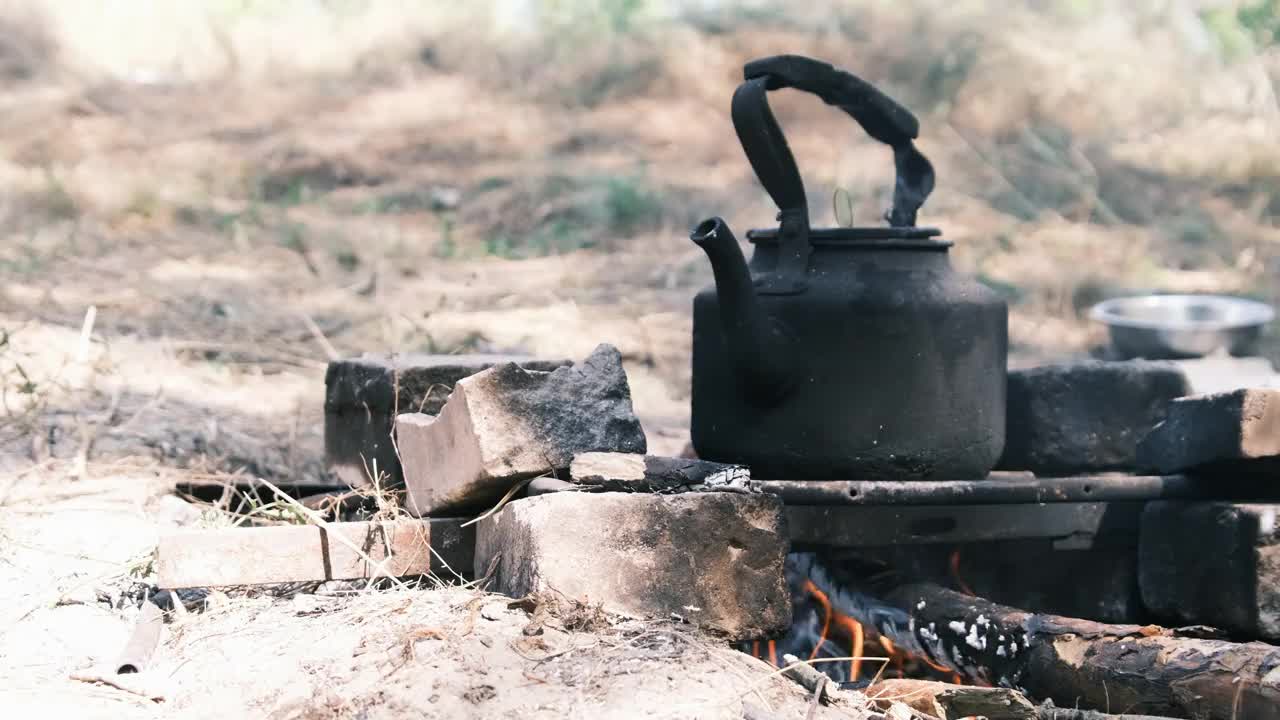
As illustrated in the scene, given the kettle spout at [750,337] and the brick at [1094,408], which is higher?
the kettle spout at [750,337]

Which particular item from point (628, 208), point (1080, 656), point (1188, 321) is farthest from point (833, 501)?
point (628, 208)

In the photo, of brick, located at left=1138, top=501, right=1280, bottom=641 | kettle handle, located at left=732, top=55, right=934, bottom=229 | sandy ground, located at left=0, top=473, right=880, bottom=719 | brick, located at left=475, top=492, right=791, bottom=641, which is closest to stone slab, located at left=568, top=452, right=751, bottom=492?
brick, located at left=475, top=492, right=791, bottom=641

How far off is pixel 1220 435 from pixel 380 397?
83.7 inches

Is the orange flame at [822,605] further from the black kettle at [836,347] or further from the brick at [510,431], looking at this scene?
the brick at [510,431]

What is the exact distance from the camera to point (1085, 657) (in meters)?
3.02

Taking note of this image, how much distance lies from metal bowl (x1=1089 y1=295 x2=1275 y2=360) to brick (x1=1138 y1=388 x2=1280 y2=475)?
3.05 m

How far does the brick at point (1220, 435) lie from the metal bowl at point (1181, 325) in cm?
305

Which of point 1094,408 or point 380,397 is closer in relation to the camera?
point 380,397

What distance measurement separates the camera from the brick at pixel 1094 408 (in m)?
4.10

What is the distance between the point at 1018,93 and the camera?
1189 centimetres

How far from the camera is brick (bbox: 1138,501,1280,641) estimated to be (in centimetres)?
328

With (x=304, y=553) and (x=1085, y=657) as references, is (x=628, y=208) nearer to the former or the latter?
(x=304, y=553)

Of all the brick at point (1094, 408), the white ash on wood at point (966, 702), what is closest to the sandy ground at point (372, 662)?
the white ash on wood at point (966, 702)

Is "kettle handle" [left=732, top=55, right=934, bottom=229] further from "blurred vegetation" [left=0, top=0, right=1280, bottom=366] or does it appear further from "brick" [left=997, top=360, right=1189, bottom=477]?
"blurred vegetation" [left=0, top=0, right=1280, bottom=366]
